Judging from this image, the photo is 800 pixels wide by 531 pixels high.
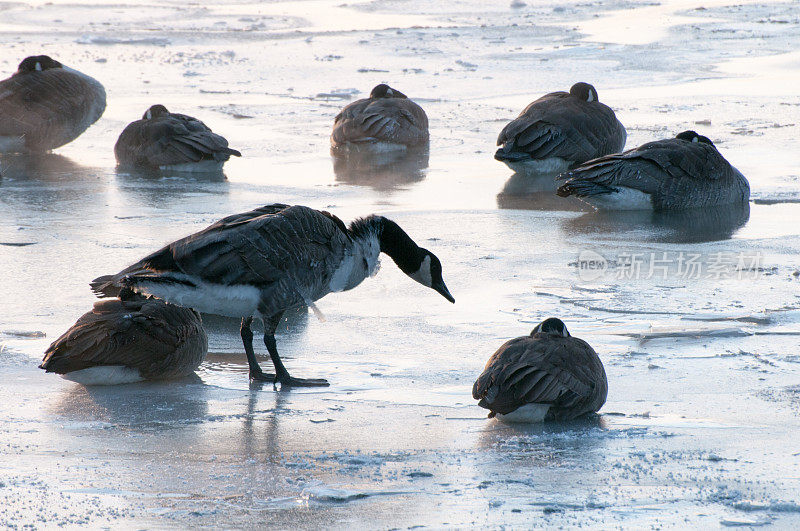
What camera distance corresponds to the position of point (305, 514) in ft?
13.0

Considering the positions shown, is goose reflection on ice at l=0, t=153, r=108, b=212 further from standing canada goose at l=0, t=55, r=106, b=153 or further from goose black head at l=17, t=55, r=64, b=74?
goose black head at l=17, t=55, r=64, b=74

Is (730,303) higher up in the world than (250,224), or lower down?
lower down

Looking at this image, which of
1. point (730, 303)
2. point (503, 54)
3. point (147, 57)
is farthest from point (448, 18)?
point (730, 303)

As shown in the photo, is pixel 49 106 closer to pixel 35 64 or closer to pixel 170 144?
pixel 35 64

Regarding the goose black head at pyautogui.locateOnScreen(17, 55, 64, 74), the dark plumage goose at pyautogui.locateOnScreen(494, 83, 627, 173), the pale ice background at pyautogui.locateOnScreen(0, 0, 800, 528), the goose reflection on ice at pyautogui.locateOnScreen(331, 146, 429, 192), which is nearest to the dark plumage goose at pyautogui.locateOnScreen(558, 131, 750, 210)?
the pale ice background at pyautogui.locateOnScreen(0, 0, 800, 528)

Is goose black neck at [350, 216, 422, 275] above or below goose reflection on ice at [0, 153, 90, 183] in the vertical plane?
above

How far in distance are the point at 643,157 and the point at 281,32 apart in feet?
44.4

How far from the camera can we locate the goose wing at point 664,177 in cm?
964

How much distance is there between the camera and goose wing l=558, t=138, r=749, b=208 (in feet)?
31.6

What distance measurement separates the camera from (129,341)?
18.2 ft

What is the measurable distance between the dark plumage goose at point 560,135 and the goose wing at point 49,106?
4.84 meters

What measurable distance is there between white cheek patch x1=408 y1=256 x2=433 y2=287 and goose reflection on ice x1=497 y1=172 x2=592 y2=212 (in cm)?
356

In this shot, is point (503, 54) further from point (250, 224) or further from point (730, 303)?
point (250, 224)

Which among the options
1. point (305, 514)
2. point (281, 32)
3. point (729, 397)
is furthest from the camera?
point (281, 32)
